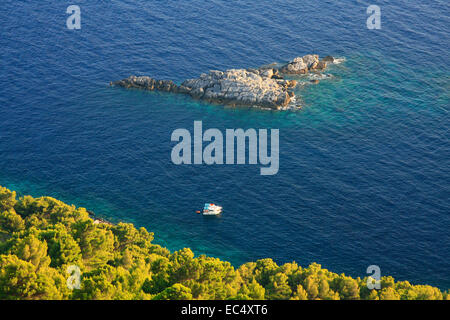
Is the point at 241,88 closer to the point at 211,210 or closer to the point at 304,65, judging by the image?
the point at 304,65

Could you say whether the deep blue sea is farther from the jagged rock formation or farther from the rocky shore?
the jagged rock formation

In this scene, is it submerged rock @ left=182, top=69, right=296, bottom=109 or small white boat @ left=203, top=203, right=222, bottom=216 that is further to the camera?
submerged rock @ left=182, top=69, right=296, bottom=109

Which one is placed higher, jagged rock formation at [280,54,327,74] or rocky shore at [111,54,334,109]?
jagged rock formation at [280,54,327,74]

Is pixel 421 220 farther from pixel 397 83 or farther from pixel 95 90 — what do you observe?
pixel 95 90

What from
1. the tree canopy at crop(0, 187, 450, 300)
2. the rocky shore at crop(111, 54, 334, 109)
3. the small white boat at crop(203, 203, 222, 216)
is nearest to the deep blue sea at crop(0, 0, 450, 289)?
the small white boat at crop(203, 203, 222, 216)

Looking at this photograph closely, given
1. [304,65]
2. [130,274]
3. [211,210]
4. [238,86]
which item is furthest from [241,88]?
[130,274]

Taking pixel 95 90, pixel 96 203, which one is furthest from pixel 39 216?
pixel 95 90
